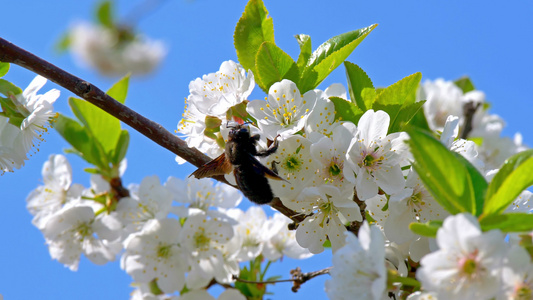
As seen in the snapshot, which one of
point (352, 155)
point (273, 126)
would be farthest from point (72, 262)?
point (352, 155)

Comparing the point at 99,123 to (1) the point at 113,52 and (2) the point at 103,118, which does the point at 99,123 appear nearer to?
(2) the point at 103,118

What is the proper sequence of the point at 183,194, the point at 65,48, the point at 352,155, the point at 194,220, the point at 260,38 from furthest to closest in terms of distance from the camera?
the point at 65,48 → the point at 183,194 → the point at 194,220 → the point at 260,38 → the point at 352,155

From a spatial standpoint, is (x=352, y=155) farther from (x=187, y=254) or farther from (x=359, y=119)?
(x=187, y=254)

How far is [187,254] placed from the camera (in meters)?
2.03

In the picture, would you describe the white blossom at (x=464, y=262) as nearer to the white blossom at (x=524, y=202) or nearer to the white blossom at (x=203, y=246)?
the white blossom at (x=524, y=202)

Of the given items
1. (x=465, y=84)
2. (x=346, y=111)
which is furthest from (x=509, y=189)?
(x=465, y=84)

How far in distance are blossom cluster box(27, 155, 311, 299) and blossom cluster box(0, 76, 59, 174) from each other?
0.40 meters

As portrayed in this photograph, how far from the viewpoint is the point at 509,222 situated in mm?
1090

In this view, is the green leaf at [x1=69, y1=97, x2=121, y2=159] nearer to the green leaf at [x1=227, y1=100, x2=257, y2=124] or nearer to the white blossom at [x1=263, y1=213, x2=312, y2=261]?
the green leaf at [x1=227, y1=100, x2=257, y2=124]

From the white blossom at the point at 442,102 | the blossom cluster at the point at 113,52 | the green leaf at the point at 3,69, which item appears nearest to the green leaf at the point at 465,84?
the white blossom at the point at 442,102

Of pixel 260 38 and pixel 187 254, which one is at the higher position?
pixel 260 38

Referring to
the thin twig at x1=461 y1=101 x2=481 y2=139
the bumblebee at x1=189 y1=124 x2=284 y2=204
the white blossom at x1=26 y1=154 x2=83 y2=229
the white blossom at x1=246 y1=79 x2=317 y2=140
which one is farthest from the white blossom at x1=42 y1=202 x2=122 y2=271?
the thin twig at x1=461 y1=101 x2=481 y2=139

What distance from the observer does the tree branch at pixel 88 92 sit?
1541 mm

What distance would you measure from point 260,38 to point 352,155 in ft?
1.74
